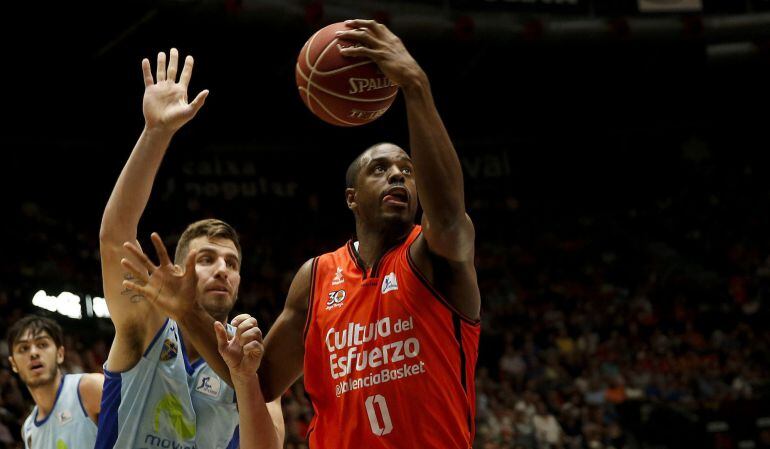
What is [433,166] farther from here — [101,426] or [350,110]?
[101,426]

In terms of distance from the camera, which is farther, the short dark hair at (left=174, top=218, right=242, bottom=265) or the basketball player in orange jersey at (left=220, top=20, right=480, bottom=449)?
the short dark hair at (left=174, top=218, right=242, bottom=265)

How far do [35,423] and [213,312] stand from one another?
202 centimetres

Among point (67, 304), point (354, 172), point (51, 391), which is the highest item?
point (67, 304)

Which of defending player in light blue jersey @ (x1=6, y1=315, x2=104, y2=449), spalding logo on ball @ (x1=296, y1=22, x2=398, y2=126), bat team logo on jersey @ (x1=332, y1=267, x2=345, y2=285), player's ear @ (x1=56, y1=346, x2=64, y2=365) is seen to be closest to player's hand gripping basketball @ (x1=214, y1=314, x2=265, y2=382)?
bat team logo on jersey @ (x1=332, y1=267, x2=345, y2=285)

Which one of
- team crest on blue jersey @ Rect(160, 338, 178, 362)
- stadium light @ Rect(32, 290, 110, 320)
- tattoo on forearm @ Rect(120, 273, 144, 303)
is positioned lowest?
team crest on blue jersey @ Rect(160, 338, 178, 362)

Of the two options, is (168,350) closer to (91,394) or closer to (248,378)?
(248,378)

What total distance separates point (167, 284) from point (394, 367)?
83cm

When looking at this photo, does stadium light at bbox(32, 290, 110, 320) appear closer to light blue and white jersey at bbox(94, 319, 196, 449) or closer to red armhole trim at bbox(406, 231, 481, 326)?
light blue and white jersey at bbox(94, 319, 196, 449)

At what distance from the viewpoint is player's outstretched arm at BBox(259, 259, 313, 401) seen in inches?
143

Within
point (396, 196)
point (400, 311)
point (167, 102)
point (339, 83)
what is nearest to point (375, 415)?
point (400, 311)

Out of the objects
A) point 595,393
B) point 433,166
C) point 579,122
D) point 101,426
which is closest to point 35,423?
point 101,426

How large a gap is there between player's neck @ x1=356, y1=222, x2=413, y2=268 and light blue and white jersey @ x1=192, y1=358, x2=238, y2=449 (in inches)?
30.9

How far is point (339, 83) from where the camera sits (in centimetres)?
350

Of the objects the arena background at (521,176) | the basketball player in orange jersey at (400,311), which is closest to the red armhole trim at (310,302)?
the basketball player in orange jersey at (400,311)
